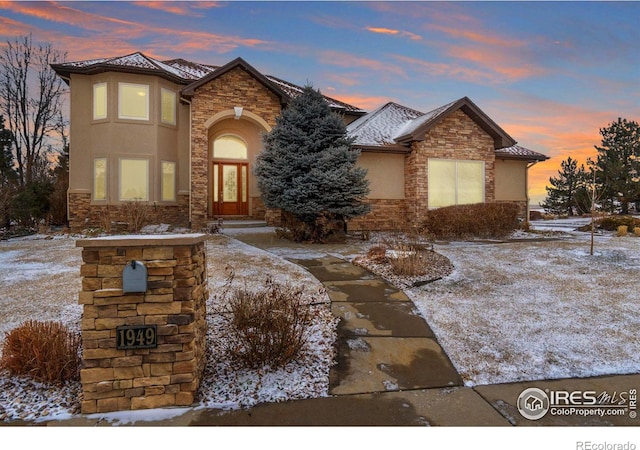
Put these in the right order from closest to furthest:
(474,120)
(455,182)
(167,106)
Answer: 1. (455,182)
2. (474,120)
3. (167,106)

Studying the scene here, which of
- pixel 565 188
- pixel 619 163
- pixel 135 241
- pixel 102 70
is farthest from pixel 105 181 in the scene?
pixel 565 188

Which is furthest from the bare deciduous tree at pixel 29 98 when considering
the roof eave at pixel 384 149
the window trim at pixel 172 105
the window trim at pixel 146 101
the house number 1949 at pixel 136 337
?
the house number 1949 at pixel 136 337

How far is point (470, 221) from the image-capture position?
38.6ft

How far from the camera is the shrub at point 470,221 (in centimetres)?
1162

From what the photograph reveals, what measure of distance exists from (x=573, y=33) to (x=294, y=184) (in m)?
7.36

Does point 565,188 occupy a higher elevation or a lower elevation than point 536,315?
higher

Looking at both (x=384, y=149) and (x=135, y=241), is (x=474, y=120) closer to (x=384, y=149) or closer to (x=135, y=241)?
(x=384, y=149)

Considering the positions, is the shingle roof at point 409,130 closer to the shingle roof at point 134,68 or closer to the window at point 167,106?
the shingle roof at point 134,68

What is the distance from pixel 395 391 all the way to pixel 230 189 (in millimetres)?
14059

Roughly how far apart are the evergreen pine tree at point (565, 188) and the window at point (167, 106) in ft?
92.0

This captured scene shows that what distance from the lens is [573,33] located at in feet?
26.3

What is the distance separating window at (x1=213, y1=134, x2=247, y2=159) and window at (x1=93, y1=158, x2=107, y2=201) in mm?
4289

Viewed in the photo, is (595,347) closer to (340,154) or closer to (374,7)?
(374,7)

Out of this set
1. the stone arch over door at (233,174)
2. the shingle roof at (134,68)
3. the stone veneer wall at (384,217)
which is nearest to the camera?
the shingle roof at (134,68)
